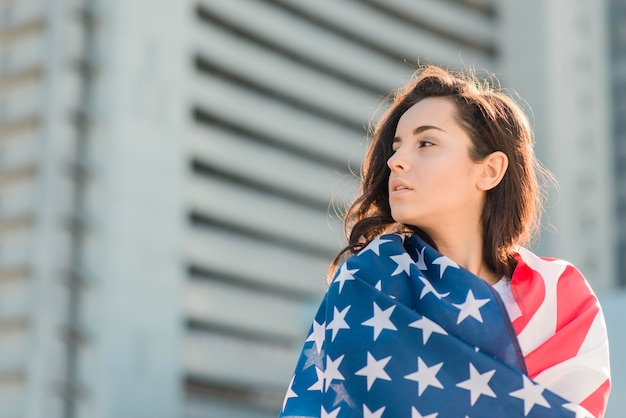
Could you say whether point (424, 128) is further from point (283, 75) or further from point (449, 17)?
point (449, 17)

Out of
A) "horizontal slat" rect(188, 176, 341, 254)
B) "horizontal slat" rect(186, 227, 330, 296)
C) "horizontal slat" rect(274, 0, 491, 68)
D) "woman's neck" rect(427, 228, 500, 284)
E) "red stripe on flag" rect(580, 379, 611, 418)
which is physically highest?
"horizontal slat" rect(274, 0, 491, 68)

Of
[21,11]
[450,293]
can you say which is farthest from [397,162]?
[21,11]

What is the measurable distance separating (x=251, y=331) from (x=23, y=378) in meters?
10.4

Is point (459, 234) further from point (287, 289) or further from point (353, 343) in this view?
point (287, 289)

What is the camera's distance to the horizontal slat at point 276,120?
44.9 m

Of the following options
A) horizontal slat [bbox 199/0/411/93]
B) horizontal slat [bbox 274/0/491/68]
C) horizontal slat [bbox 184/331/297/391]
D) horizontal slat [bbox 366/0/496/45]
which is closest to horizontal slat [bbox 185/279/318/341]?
horizontal slat [bbox 184/331/297/391]

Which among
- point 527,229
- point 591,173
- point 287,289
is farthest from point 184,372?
point 527,229

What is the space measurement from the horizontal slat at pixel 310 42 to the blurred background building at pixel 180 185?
91mm

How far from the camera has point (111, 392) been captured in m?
37.7

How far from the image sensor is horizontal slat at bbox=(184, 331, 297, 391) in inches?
1677

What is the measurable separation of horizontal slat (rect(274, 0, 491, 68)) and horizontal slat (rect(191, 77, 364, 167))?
4756mm

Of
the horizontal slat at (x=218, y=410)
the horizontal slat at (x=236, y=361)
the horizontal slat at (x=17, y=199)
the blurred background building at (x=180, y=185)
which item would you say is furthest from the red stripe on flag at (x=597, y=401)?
the horizontal slat at (x=218, y=410)

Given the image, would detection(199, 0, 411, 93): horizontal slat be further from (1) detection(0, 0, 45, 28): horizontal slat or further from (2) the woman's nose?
(2) the woman's nose

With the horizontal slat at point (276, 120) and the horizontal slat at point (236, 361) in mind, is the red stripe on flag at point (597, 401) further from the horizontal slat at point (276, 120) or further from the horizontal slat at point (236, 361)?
the horizontal slat at point (276, 120)
